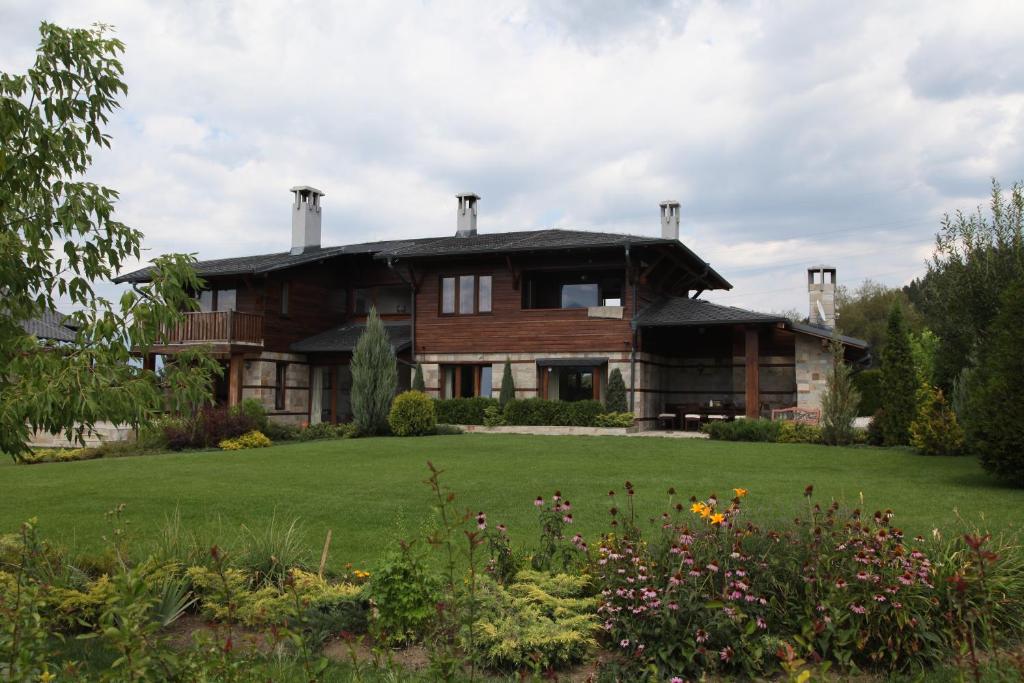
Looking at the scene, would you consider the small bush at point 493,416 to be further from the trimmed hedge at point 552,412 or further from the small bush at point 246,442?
the small bush at point 246,442

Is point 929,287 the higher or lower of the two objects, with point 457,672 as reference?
higher

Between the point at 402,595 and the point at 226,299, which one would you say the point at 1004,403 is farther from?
the point at 226,299

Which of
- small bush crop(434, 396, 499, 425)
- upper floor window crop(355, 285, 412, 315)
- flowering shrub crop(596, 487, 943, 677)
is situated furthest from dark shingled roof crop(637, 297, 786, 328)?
flowering shrub crop(596, 487, 943, 677)

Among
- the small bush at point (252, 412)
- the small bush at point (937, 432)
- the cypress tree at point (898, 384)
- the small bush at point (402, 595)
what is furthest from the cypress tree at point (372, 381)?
the small bush at point (402, 595)

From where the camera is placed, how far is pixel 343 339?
86.8ft

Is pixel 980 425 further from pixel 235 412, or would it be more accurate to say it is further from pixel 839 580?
pixel 235 412

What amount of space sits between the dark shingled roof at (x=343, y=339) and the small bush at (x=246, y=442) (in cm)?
555

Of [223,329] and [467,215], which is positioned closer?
[223,329]

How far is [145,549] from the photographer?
266 inches

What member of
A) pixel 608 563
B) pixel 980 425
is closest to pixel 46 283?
pixel 608 563

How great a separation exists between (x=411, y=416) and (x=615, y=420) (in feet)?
17.8

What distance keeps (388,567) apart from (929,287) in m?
15.4

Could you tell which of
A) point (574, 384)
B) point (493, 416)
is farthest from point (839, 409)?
point (493, 416)

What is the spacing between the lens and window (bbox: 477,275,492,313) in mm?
24719
